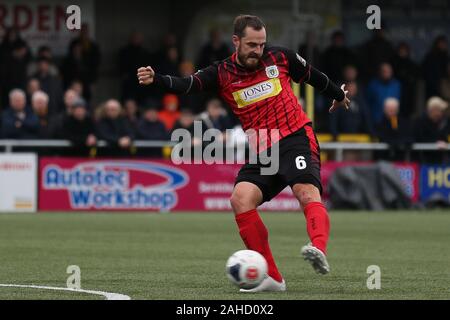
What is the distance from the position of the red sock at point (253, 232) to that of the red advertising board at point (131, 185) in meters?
12.0

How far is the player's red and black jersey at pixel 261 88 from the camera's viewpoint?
991cm

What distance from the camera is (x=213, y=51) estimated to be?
24.5m

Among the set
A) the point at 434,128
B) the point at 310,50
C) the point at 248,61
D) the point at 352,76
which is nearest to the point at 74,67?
the point at 310,50

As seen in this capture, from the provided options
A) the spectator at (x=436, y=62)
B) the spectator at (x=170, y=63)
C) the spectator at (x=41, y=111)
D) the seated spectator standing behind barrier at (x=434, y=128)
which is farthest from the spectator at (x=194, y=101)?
the spectator at (x=436, y=62)

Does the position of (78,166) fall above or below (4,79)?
below

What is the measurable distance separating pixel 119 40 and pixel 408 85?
239 inches

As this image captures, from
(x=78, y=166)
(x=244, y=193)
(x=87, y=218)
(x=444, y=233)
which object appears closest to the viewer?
(x=244, y=193)

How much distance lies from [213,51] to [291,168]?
14868 millimetres

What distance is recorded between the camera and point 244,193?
9781mm

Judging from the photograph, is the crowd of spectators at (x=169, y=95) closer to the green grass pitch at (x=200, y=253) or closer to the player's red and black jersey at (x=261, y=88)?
the green grass pitch at (x=200, y=253)

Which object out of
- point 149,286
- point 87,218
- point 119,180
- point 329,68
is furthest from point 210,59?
point 149,286

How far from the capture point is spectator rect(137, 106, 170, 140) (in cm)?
2228

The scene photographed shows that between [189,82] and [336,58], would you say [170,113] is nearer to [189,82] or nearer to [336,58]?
[336,58]
